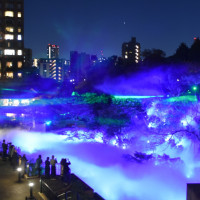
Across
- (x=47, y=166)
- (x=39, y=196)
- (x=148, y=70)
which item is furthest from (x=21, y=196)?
(x=148, y=70)

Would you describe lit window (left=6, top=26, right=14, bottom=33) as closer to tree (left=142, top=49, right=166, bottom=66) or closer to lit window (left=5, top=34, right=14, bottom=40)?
lit window (left=5, top=34, right=14, bottom=40)

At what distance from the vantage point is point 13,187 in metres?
10.3

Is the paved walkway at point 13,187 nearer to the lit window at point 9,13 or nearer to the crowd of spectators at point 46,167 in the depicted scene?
the crowd of spectators at point 46,167

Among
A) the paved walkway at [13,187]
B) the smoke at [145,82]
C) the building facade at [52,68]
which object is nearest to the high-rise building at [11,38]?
the smoke at [145,82]

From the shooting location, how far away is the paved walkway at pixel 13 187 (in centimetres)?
952

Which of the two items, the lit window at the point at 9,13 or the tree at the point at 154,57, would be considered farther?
the lit window at the point at 9,13

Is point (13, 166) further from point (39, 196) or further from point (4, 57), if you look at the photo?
point (4, 57)

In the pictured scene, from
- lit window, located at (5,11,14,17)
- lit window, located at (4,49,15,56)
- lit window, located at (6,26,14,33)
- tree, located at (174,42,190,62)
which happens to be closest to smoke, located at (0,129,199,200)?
tree, located at (174,42,190,62)

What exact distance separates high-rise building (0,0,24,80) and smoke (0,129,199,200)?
92.0ft

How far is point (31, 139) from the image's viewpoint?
29.2 m

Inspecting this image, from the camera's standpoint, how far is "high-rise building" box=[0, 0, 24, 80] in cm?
5497

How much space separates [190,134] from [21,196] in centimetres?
1603

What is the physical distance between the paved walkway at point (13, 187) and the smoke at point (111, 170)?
8.35 metres

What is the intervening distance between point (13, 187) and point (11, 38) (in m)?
51.0
